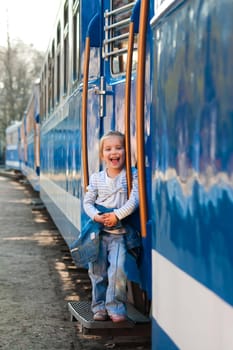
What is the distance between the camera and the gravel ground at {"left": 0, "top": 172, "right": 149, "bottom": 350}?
5430mm

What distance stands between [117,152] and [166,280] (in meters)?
1.43

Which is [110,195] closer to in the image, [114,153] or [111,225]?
[111,225]

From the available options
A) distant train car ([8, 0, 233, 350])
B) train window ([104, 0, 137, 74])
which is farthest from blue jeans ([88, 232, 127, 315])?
train window ([104, 0, 137, 74])

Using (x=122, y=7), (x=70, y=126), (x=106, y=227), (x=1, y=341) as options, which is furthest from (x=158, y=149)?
(x=70, y=126)

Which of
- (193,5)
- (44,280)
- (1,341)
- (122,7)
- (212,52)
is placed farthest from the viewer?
(44,280)

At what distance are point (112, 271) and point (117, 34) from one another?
5.14 feet

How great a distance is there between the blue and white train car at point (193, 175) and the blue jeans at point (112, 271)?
119cm

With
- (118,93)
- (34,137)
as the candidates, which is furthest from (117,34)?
(34,137)

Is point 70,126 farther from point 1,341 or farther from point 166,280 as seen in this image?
point 166,280

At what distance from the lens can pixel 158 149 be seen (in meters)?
3.03

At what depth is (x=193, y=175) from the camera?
245 cm

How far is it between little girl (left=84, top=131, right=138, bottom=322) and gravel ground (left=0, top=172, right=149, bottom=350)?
0.73 meters

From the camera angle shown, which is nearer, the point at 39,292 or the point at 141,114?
the point at 141,114

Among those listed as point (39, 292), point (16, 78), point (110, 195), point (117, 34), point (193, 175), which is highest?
point (16, 78)
